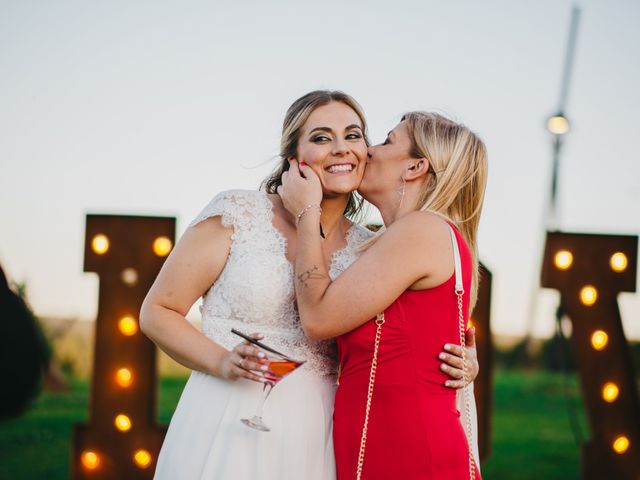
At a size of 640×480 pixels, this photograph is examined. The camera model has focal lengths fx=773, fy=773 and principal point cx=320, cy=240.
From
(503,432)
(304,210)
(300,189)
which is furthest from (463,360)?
(503,432)

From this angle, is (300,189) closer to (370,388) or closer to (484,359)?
(370,388)

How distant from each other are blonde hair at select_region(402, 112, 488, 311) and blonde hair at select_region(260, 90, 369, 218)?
1.93 feet

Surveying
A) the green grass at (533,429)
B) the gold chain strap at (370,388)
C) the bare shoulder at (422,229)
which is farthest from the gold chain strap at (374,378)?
the green grass at (533,429)

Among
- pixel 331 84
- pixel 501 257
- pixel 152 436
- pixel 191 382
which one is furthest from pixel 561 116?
pixel 191 382

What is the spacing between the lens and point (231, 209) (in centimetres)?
327

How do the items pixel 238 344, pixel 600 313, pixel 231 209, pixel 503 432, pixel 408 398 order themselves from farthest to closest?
Result: 1. pixel 503 432
2. pixel 600 313
3. pixel 231 209
4. pixel 238 344
5. pixel 408 398

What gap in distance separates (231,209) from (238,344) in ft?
1.89

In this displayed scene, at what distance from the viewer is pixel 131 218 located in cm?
493

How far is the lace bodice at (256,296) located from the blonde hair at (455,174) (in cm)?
64

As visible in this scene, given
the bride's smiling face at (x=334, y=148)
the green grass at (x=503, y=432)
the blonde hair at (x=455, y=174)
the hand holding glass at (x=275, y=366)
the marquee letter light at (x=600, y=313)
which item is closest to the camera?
the hand holding glass at (x=275, y=366)

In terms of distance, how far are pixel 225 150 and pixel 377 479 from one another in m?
4.03

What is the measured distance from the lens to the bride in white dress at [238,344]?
119 inches

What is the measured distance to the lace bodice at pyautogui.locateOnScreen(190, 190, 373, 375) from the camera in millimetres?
3156

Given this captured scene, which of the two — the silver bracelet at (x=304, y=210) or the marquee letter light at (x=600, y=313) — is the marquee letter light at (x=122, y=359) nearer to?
the silver bracelet at (x=304, y=210)
